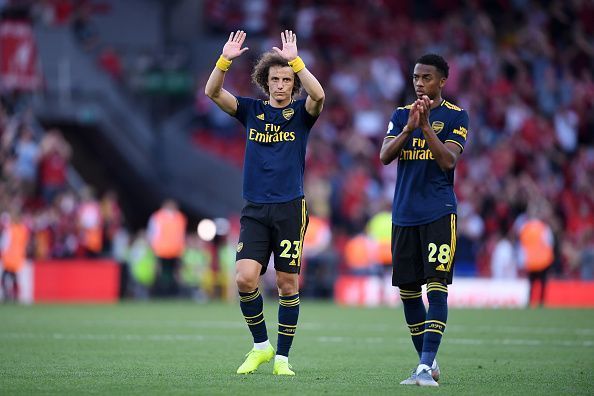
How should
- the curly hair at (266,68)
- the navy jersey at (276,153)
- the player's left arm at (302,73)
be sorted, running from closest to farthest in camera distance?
the player's left arm at (302,73), the navy jersey at (276,153), the curly hair at (266,68)

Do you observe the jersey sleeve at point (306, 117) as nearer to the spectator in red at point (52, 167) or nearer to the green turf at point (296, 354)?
the green turf at point (296, 354)

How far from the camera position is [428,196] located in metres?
8.79

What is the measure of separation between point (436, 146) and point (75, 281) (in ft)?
57.4

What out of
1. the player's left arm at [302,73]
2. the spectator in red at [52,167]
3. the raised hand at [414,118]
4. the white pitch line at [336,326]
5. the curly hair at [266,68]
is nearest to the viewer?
the raised hand at [414,118]

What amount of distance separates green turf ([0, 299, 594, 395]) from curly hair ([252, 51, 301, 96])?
7.38 feet

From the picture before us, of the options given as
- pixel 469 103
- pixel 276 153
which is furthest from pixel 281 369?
pixel 469 103

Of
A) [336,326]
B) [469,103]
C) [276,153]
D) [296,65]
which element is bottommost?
[336,326]

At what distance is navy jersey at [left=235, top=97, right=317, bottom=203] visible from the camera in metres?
9.20

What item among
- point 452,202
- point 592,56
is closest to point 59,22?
point 592,56

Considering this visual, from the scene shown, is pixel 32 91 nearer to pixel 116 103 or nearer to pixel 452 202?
pixel 116 103

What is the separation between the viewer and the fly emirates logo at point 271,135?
926cm

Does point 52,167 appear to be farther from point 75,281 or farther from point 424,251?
point 424,251

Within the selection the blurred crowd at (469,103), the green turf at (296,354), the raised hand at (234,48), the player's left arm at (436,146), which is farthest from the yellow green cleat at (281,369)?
the blurred crowd at (469,103)

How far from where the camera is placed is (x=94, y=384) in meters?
8.27
